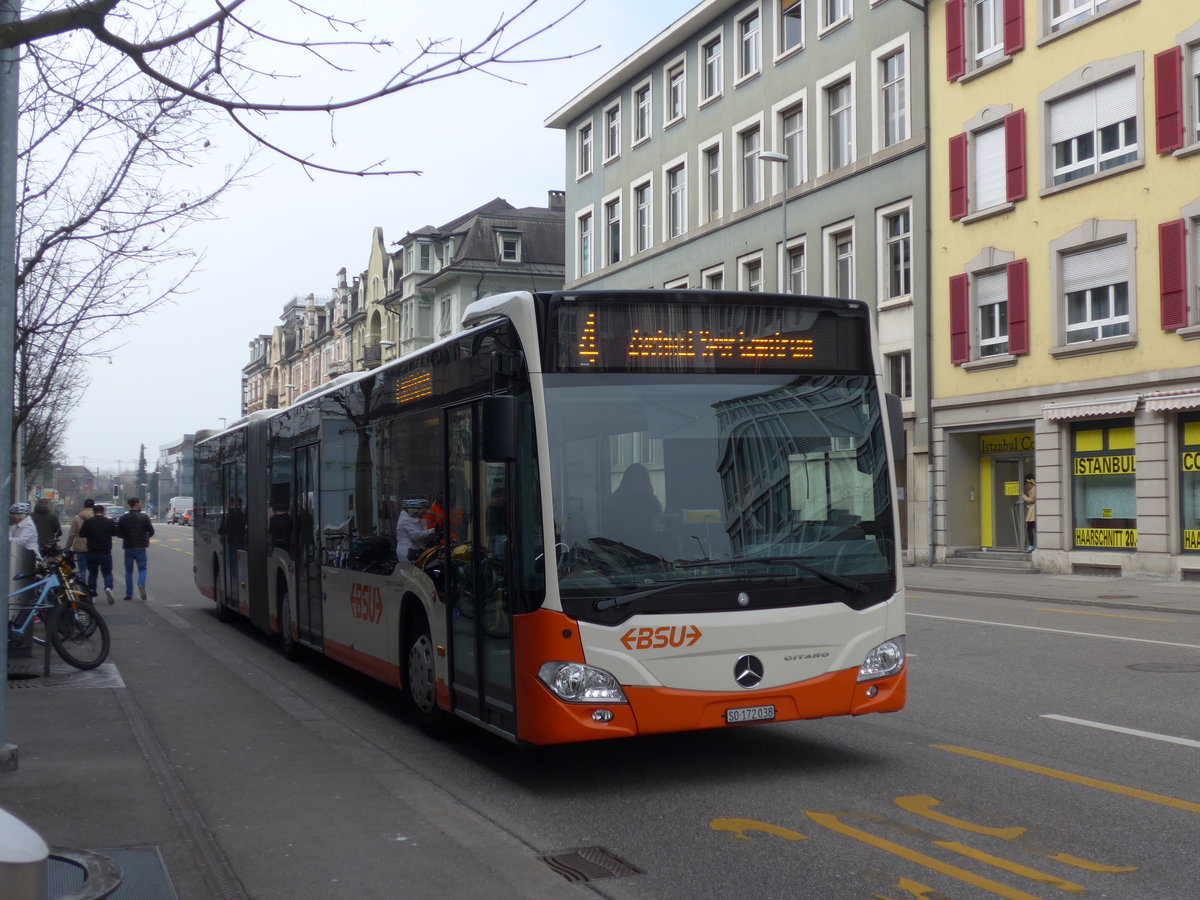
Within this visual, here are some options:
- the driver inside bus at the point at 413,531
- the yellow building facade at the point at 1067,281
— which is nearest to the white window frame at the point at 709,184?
the yellow building facade at the point at 1067,281

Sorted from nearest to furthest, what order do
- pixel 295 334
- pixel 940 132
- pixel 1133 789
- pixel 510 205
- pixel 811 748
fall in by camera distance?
pixel 1133 789, pixel 811 748, pixel 940 132, pixel 510 205, pixel 295 334

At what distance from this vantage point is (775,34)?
123 feet

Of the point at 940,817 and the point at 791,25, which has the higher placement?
the point at 791,25

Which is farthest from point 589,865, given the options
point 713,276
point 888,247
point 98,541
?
point 713,276

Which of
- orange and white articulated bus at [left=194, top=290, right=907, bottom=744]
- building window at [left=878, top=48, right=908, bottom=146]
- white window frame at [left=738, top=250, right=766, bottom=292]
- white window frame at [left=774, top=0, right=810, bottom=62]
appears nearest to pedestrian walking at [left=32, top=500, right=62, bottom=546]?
orange and white articulated bus at [left=194, top=290, right=907, bottom=744]

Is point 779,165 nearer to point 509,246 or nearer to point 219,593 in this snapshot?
point 219,593

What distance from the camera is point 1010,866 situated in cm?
538

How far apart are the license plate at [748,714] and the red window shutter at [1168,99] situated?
20887 millimetres

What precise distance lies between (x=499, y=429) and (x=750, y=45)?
1365 inches

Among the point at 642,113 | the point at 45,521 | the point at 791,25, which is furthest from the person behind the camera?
the point at 642,113

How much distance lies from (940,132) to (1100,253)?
601 centimetres

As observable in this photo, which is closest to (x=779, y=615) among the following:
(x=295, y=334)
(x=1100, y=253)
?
(x=1100, y=253)

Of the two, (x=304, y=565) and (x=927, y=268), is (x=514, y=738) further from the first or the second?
(x=927, y=268)

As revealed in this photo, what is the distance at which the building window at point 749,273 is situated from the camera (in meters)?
39.0
